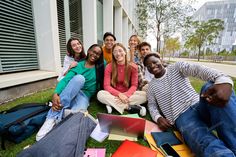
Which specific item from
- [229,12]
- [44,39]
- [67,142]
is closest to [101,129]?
[67,142]

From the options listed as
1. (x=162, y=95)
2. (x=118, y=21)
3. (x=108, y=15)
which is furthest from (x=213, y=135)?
(x=118, y=21)

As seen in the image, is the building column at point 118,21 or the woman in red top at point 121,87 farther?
the building column at point 118,21

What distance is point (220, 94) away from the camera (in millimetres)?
1073

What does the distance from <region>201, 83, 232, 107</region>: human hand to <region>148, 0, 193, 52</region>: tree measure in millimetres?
8948

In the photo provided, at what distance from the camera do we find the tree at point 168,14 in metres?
8.75

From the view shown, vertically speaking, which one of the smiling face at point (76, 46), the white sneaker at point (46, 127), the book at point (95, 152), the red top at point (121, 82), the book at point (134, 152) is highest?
the smiling face at point (76, 46)

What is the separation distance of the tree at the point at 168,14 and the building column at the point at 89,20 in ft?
17.1

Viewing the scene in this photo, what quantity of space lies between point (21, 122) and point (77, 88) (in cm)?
74

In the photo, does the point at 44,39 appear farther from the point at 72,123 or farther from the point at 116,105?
the point at 72,123

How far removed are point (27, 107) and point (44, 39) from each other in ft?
7.46

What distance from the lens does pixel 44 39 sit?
354cm

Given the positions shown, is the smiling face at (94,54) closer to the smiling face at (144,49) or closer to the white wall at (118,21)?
the smiling face at (144,49)

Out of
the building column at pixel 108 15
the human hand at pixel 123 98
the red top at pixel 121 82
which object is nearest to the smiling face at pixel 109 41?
the red top at pixel 121 82

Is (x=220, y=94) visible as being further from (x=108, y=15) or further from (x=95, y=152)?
(x=108, y=15)
